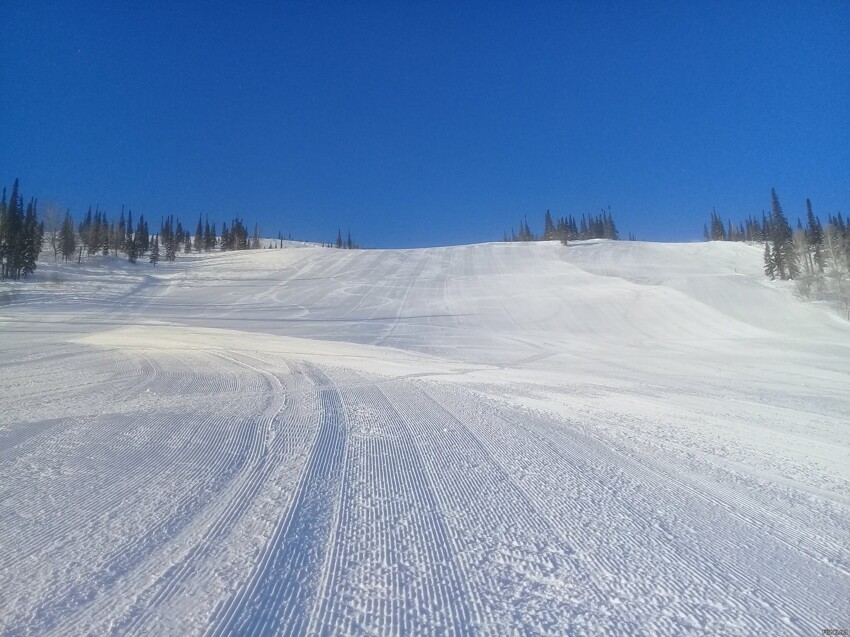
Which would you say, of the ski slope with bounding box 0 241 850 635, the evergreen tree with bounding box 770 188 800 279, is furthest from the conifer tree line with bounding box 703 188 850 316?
the ski slope with bounding box 0 241 850 635

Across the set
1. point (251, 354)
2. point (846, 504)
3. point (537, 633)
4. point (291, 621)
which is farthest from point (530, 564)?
point (251, 354)

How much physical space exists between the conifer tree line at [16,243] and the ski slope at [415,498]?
50410mm

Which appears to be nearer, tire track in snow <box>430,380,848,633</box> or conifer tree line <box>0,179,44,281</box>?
tire track in snow <box>430,380,848,633</box>

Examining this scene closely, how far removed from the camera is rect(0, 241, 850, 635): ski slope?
8.19ft

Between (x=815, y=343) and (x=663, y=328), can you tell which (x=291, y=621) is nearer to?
(x=815, y=343)

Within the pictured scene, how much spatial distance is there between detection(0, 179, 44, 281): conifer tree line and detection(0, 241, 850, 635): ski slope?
165 feet

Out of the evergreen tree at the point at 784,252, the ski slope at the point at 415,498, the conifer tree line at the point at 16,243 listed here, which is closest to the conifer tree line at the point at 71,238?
the conifer tree line at the point at 16,243

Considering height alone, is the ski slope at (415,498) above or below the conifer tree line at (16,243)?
below

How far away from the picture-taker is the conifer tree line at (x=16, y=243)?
4897 cm

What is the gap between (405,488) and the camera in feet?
13.8

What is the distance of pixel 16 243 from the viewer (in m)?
50.2

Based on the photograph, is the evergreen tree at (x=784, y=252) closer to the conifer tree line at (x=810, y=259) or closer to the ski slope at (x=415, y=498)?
the conifer tree line at (x=810, y=259)

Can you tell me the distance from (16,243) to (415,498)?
66.1 m

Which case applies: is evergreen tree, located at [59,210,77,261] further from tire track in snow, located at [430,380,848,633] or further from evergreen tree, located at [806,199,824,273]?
evergreen tree, located at [806,199,824,273]
